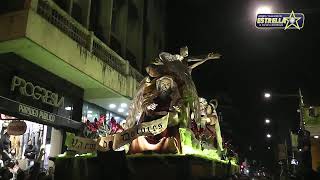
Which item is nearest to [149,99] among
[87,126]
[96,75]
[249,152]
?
[87,126]

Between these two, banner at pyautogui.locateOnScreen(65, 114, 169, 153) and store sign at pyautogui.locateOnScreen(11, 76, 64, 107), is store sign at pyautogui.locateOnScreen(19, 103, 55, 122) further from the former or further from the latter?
banner at pyautogui.locateOnScreen(65, 114, 169, 153)

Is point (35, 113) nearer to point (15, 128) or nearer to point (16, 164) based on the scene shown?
point (15, 128)

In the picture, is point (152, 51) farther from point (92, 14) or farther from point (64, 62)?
point (64, 62)

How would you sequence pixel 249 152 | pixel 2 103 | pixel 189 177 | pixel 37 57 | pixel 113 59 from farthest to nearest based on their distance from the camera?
1. pixel 249 152
2. pixel 113 59
3. pixel 37 57
4. pixel 2 103
5. pixel 189 177

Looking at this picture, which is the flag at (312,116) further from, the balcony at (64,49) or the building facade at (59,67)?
the balcony at (64,49)

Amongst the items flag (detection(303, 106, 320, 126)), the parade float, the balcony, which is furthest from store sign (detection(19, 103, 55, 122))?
flag (detection(303, 106, 320, 126))

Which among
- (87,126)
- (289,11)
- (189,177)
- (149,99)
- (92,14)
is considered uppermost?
(92,14)

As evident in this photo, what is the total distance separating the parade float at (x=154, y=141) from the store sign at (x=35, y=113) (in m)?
5.44

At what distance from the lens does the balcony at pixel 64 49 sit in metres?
14.3

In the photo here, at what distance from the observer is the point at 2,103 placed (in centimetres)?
1466

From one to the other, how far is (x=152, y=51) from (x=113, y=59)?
12370mm

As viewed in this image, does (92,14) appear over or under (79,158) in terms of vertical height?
over

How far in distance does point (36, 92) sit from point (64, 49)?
254 cm

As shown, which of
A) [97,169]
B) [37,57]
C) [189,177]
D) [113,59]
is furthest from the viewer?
[113,59]
